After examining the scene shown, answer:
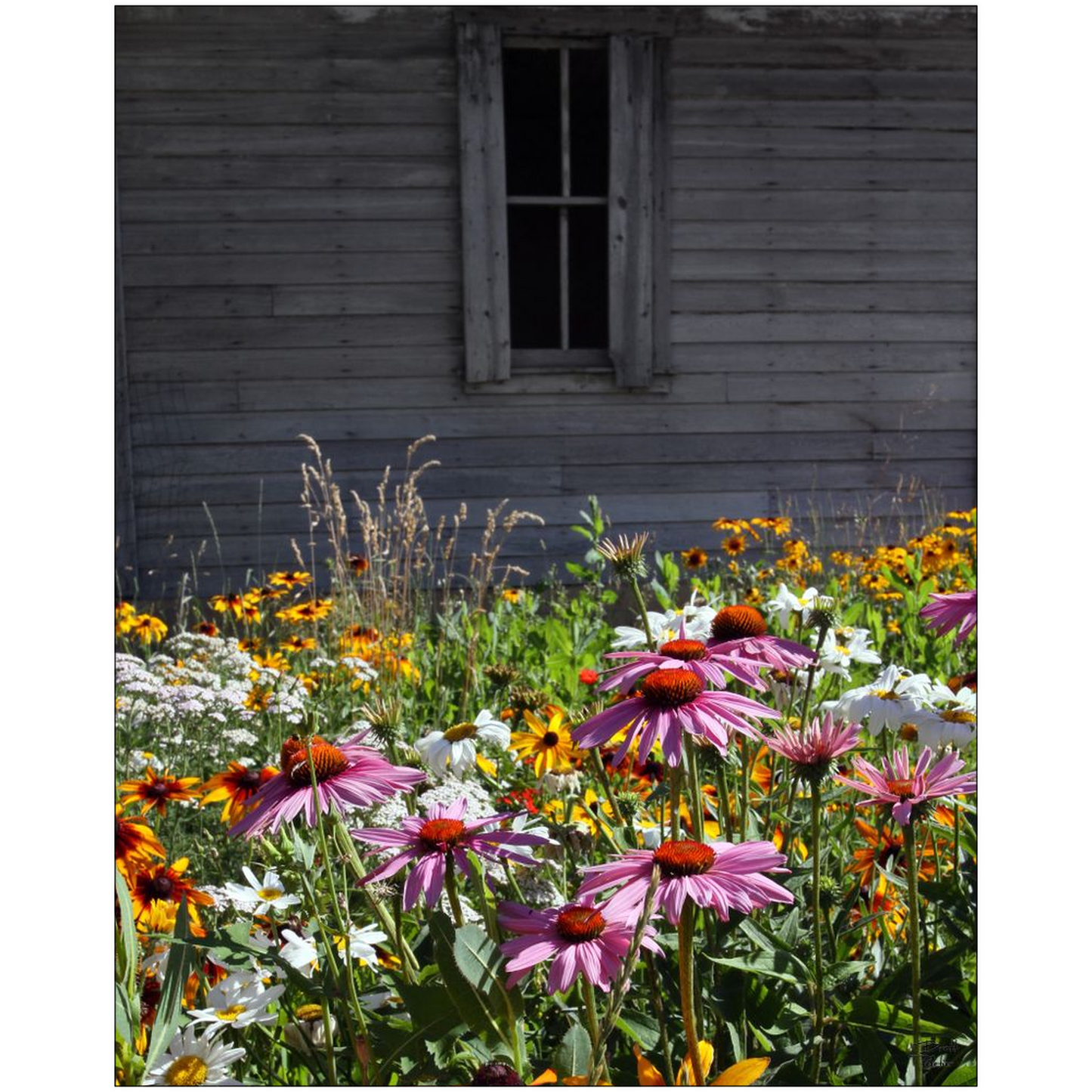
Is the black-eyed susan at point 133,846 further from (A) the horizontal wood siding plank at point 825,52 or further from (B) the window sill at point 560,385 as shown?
(A) the horizontal wood siding plank at point 825,52

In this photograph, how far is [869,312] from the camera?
16.8ft

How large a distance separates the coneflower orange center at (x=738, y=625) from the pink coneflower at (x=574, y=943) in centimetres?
27

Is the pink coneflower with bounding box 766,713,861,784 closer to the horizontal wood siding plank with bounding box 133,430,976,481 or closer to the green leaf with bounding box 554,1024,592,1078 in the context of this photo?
the green leaf with bounding box 554,1024,592,1078

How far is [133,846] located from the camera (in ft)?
3.84

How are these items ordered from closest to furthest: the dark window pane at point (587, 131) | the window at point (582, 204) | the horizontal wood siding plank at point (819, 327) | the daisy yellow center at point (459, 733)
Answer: the daisy yellow center at point (459, 733)
the window at point (582, 204)
the horizontal wood siding plank at point (819, 327)
the dark window pane at point (587, 131)

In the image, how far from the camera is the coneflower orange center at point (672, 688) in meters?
0.78

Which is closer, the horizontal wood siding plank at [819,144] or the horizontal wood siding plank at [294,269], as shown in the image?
the horizontal wood siding plank at [294,269]

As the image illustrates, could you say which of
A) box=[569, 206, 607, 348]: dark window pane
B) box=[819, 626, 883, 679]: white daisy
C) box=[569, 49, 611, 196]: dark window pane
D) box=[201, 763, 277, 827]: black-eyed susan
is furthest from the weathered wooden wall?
box=[201, 763, 277, 827]: black-eyed susan

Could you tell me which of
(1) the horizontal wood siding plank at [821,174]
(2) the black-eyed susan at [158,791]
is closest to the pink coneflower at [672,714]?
(2) the black-eyed susan at [158,791]

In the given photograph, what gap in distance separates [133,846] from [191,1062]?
0.35 meters

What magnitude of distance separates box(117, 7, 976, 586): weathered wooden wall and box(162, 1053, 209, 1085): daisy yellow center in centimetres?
411

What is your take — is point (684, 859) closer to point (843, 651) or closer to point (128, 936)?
point (128, 936)

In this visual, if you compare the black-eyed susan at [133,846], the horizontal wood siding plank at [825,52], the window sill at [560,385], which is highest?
the horizontal wood siding plank at [825,52]
